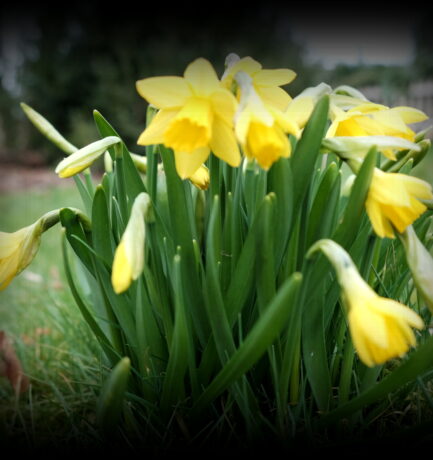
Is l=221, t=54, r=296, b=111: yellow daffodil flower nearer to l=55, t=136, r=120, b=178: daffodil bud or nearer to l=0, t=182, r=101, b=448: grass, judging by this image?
l=55, t=136, r=120, b=178: daffodil bud

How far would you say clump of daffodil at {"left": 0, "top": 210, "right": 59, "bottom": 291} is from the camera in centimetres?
73

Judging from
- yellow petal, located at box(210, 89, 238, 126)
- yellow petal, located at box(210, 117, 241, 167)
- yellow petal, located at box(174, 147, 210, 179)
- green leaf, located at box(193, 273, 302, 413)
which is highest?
yellow petal, located at box(210, 89, 238, 126)

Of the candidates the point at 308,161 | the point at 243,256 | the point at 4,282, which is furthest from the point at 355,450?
the point at 4,282

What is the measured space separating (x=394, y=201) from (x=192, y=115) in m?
0.29

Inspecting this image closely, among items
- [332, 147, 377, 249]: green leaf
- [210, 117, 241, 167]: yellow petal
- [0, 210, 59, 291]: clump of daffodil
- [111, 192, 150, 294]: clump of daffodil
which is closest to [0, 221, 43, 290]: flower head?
[0, 210, 59, 291]: clump of daffodil

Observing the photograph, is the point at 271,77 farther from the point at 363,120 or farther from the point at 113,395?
the point at 113,395

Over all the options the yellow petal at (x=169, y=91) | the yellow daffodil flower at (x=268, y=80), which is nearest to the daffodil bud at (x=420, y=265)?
the yellow daffodil flower at (x=268, y=80)

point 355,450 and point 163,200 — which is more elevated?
point 163,200

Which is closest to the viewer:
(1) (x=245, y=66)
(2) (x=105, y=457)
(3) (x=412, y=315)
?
(3) (x=412, y=315)

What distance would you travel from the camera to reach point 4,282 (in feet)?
2.40

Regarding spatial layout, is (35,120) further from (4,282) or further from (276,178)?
(276,178)

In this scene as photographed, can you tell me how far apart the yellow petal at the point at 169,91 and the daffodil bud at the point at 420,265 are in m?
0.36

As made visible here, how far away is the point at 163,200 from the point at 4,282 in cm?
31

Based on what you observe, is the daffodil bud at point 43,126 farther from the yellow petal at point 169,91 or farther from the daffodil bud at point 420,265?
the daffodil bud at point 420,265
